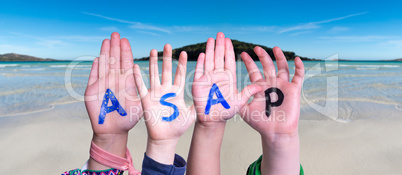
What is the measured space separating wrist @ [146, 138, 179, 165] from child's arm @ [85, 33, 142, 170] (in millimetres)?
331

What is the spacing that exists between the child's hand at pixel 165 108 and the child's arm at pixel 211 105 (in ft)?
0.30

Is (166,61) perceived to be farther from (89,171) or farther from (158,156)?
(89,171)

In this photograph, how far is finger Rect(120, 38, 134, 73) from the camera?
171cm

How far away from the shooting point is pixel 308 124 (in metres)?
3.98

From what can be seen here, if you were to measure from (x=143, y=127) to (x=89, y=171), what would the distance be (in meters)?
2.29

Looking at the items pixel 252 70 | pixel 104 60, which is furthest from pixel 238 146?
Result: pixel 104 60

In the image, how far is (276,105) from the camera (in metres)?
1.51

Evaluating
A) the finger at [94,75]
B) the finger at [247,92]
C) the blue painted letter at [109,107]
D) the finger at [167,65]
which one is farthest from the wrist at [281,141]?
the finger at [94,75]

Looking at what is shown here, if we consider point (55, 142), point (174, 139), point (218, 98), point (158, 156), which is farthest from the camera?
point (55, 142)

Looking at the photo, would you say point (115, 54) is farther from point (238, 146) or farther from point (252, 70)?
point (238, 146)

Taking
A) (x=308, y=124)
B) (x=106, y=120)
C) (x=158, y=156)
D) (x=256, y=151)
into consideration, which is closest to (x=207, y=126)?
(x=158, y=156)

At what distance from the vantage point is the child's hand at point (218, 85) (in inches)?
58.2

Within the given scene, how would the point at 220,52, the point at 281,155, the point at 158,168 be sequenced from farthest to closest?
the point at 220,52 < the point at 281,155 < the point at 158,168

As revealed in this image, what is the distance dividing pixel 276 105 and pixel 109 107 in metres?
1.16
